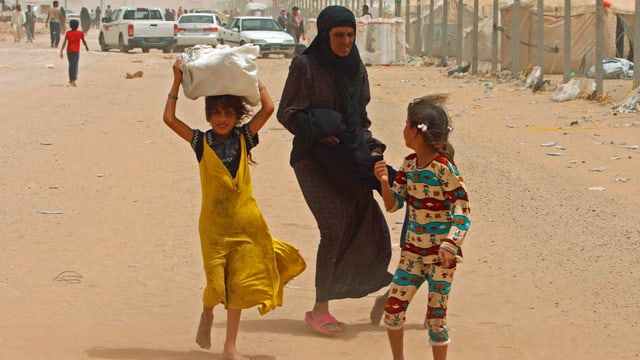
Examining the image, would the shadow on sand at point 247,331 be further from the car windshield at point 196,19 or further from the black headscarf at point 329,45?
the car windshield at point 196,19

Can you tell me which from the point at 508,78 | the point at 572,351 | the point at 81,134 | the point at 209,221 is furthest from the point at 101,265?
the point at 508,78

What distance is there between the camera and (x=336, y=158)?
549 cm

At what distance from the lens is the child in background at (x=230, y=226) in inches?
196

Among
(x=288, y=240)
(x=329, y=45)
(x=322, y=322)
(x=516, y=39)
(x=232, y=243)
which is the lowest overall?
(x=288, y=240)

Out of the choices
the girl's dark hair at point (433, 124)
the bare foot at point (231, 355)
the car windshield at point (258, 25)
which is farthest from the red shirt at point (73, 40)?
the girl's dark hair at point (433, 124)

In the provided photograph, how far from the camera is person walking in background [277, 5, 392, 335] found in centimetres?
542

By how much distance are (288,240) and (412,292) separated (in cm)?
353

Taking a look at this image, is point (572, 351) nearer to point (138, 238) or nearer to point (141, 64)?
point (138, 238)

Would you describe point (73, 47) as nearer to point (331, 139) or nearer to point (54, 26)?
point (331, 139)

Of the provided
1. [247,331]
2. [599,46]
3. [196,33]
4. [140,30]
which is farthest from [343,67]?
[140,30]

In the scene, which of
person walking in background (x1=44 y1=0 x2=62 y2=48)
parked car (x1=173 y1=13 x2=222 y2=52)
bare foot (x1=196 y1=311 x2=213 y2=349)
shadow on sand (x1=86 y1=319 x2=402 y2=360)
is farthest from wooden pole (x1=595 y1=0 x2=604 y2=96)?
person walking in background (x1=44 y1=0 x2=62 y2=48)

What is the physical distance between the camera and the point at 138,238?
8102 mm

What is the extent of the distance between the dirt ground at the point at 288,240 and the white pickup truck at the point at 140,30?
21.1 m

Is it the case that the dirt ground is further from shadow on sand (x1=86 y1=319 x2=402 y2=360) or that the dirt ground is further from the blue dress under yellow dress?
the blue dress under yellow dress
